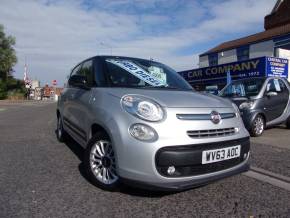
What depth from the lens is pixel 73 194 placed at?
362cm

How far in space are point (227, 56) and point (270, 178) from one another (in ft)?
112

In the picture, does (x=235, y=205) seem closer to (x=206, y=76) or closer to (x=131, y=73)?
(x=131, y=73)

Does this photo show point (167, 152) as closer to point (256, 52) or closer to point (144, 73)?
point (144, 73)

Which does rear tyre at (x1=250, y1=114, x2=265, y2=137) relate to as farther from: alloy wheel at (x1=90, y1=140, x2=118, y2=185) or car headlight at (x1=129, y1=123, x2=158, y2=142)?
car headlight at (x1=129, y1=123, x2=158, y2=142)

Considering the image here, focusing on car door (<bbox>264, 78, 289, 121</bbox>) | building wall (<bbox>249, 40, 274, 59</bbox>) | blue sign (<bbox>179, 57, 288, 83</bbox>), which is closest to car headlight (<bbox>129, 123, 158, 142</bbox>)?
car door (<bbox>264, 78, 289, 121</bbox>)

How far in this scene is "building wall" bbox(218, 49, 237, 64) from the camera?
35959 mm

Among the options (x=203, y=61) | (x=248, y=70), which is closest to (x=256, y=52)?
(x=203, y=61)

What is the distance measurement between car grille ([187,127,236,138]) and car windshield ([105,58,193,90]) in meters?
1.07

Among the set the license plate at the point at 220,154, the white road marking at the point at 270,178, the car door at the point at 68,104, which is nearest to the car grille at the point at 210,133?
the license plate at the point at 220,154

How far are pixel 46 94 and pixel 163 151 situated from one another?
220 feet

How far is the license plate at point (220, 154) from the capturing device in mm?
3246

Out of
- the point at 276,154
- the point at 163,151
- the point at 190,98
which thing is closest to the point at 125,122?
the point at 163,151

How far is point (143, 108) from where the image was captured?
3.35 metres

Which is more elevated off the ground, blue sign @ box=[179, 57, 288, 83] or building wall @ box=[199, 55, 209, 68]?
building wall @ box=[199, 55, 209, 68]
